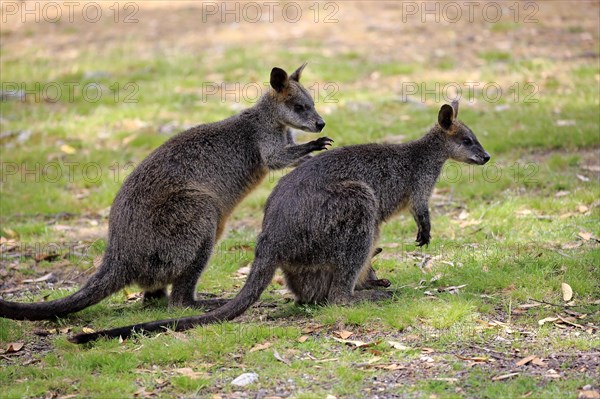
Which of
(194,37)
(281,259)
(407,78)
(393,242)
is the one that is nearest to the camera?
(281,259)

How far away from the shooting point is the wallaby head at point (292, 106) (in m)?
7.89

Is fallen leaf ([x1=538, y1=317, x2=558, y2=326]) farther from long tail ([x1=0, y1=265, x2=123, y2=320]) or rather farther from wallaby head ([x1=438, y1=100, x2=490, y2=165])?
long tail ([x1=0, y1=265, x2=123, y2=320])

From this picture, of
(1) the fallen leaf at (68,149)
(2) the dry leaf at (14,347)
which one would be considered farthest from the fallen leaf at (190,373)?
(1) the fallen leaf at (68,149)

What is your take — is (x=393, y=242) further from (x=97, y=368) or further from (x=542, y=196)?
(x=97, y=368)

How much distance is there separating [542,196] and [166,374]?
17.1 ft

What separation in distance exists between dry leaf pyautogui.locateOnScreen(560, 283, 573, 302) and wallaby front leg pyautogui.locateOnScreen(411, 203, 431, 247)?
115cm

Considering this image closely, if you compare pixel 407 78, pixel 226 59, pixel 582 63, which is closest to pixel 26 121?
pixel 226 59

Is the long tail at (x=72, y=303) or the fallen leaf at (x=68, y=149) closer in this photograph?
the long tail at (x=72, y=303)

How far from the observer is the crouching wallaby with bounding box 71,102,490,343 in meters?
6.33

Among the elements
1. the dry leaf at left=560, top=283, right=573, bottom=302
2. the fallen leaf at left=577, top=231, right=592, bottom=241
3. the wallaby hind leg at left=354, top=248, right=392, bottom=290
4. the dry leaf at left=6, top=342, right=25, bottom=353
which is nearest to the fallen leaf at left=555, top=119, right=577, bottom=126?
the fallen leaf at left=577, top=231, right=592, bottom=241

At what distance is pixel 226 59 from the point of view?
14.9 metres

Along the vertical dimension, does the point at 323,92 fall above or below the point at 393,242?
above

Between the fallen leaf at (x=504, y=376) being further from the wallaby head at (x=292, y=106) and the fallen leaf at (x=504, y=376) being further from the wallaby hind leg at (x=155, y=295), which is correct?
the wallaby head at (x=292, y=106)

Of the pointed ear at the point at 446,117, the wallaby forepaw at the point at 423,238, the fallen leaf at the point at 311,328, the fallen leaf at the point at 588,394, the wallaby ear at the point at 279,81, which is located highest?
the wallaby ear at the point at 279,81
